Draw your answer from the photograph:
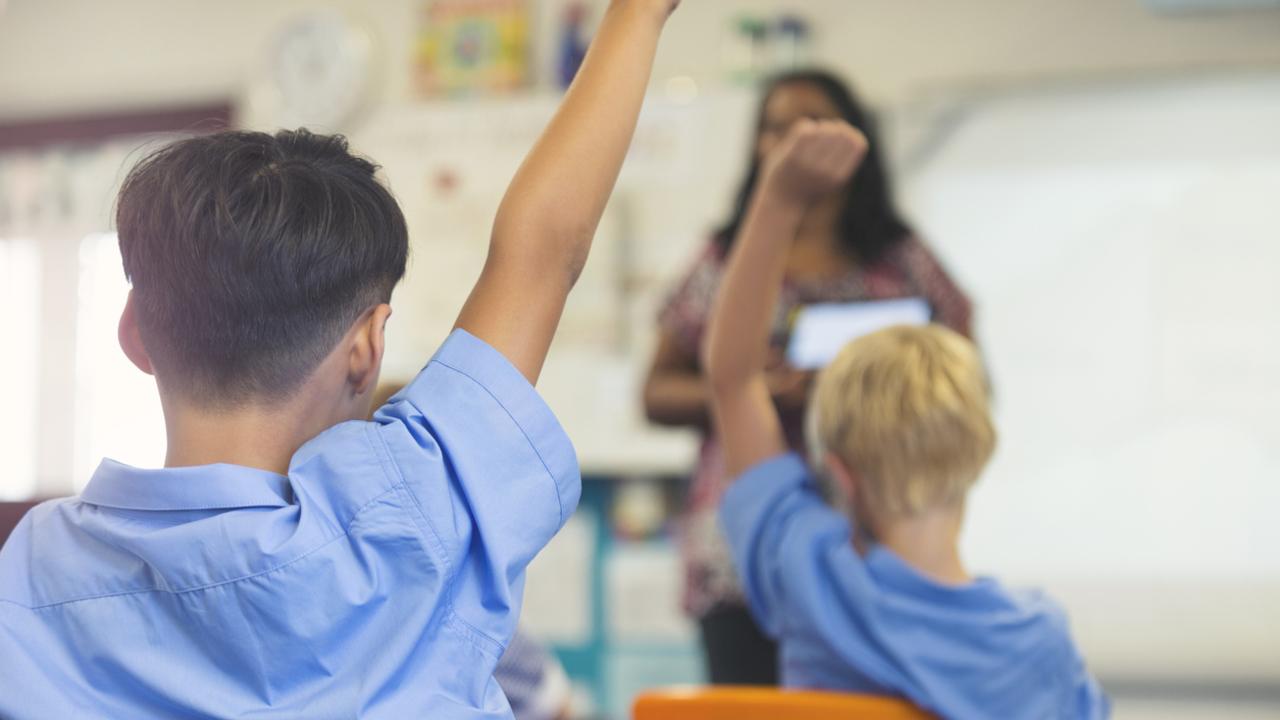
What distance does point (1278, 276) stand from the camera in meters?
3.44

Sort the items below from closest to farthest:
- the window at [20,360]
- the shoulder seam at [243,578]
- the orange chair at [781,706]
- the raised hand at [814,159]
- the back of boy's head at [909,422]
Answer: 1. the shoulder seam at [243,578]
2. the orange chair at [781,706]
3. the raised hand at [814,159]
4. the back of boy's head at [909,422]
5. the window at [20,360]

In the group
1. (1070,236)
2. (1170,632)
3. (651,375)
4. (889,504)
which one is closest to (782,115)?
(651,375)

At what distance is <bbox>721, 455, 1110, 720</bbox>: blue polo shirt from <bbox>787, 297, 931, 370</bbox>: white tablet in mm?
476

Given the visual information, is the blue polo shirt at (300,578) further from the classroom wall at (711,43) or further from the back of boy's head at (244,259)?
the classroom wall at (711,43)

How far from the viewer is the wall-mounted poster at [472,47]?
4.22 metres

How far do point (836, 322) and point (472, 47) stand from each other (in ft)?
8.58

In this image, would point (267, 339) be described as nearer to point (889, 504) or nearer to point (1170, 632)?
point (889, 504)

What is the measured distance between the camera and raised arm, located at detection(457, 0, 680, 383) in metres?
0.85

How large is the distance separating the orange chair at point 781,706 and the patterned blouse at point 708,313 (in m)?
0.78

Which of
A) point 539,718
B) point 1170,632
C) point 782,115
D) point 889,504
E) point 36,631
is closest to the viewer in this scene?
point 36,631

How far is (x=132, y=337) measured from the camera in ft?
2.86

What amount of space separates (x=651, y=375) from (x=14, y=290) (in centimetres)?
365

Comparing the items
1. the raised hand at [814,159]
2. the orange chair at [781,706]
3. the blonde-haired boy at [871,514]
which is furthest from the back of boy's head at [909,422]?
the orange chair at [781,706]

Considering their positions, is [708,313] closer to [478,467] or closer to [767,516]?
[767,516]
